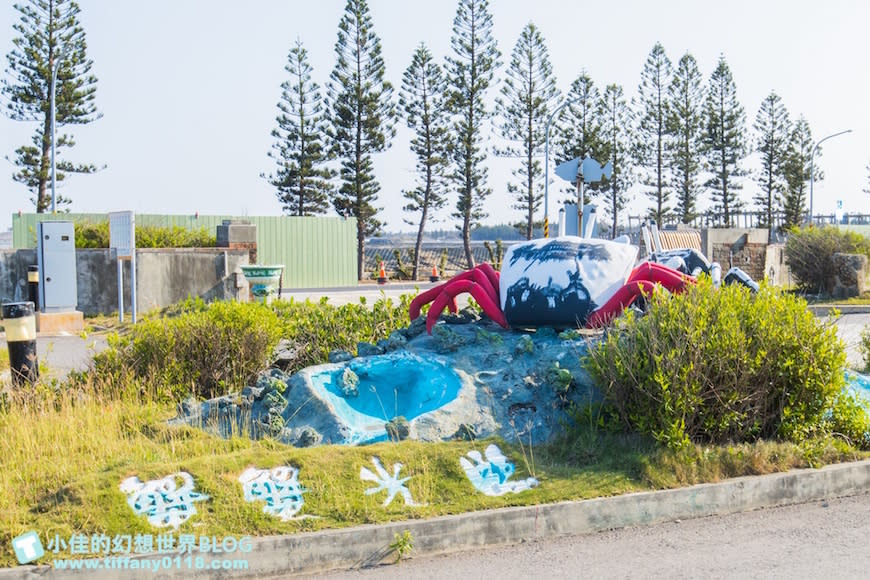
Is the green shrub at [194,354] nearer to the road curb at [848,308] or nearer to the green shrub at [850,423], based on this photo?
the green shrub at [850,423]

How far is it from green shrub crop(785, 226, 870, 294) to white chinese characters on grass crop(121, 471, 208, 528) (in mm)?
22454

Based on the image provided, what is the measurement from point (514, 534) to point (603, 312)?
302cm

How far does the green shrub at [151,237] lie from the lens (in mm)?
19516

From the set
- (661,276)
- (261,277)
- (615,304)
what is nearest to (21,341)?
(615,304)

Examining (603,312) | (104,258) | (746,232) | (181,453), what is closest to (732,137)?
(746,232)

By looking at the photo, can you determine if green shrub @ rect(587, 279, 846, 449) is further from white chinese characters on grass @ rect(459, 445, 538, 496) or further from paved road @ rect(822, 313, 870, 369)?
Result: paved road @ rect(822, 313, 870, 369)

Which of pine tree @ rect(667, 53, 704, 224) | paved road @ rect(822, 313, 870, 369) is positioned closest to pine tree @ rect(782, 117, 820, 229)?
pine tree @ rect(667, 53, 704, 224)

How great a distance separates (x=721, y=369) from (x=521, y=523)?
5.83 ft

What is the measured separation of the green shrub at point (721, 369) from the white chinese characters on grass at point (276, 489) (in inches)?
87.2

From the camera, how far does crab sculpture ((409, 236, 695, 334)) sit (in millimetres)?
7781

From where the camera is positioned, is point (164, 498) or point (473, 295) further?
point (473, 295)

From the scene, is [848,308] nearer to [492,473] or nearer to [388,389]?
[388,389]

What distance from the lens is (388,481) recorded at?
5.48 meters

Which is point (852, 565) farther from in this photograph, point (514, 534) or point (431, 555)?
point (431, 555)
